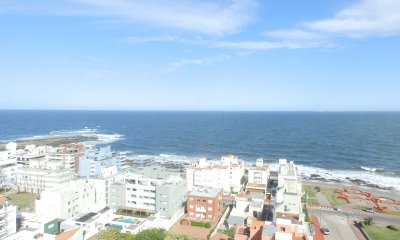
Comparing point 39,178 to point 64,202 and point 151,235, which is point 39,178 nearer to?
point 64,202

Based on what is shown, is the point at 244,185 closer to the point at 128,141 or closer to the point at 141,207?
the point at 141,207

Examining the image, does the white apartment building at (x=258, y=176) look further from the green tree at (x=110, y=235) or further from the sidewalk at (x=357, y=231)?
the green tree at (x=110, y=235)

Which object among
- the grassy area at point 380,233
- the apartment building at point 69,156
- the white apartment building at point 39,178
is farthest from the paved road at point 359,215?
the apartment building at point 69,156

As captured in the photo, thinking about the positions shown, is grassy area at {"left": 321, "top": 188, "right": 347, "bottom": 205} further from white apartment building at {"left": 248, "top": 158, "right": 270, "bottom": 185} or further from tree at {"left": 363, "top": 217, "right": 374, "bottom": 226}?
white apartment building at {"left": 248, "top": 158, "right": 270, "bottom": 185}

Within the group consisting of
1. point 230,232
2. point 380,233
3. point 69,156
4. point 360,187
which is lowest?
point 360,187

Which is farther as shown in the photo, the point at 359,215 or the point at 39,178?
the point at 39,178

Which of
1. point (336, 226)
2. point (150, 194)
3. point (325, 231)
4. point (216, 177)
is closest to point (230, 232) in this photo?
point (325, 231)
